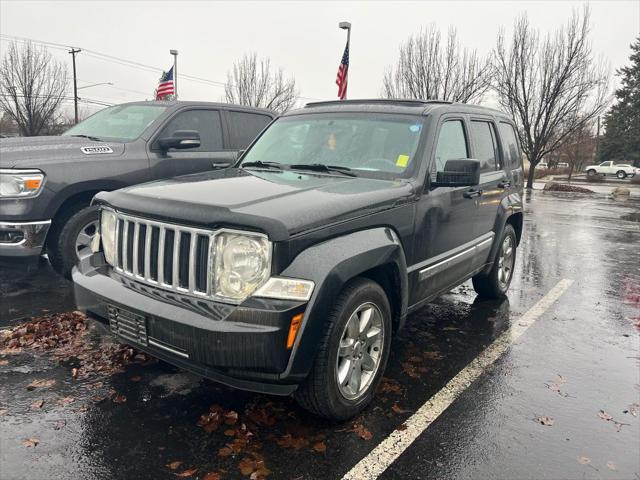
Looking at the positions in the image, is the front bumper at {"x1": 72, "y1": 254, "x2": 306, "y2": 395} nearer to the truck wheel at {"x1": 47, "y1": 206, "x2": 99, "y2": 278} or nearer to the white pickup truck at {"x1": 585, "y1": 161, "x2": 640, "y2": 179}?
the truck wheel at {"x1": 47, "y1": 206, "x2": 99, "y2": 278}

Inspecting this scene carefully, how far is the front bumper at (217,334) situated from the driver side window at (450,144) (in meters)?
2.01

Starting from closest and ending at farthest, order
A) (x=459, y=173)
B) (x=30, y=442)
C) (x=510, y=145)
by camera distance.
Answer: (x=30, y=442) → (x=459, y=173) → (x=510, y=145)

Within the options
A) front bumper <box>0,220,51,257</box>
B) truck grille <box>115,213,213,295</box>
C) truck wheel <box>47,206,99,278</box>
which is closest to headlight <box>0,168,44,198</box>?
front bumper <box>0,220,51,257</box>

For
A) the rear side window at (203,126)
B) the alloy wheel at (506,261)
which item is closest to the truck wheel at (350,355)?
the alloy wheel at (506,261)

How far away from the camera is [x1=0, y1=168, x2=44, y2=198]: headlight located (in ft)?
15.4

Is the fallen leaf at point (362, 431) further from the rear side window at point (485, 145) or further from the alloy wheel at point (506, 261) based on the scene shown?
the alloy wheel at point (506, 261)

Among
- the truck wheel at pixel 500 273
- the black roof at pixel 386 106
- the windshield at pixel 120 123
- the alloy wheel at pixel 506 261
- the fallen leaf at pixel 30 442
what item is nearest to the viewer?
the fallen leaf at pixel 30 442

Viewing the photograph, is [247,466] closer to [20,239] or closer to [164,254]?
[164,254]

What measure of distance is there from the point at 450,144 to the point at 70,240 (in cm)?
387

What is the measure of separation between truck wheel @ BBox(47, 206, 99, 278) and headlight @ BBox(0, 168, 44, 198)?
0.48 m

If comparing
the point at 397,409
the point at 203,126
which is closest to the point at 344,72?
the point at 203,126

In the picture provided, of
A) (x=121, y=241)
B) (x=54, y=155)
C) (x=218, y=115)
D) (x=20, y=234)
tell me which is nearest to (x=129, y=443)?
(x=121, y=241)

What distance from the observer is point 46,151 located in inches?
196

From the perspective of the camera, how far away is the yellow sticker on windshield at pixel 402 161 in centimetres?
371
